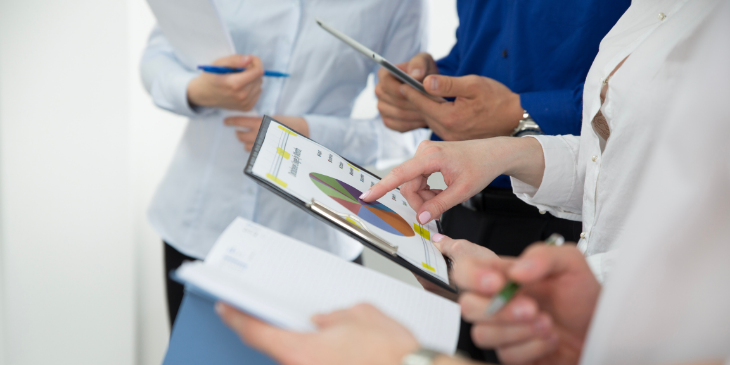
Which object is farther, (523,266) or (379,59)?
(379,59)

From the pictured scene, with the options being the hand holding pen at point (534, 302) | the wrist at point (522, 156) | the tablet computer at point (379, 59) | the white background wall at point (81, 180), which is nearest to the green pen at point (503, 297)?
the hand holding pen at point (534, 302)

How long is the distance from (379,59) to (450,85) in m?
0.16

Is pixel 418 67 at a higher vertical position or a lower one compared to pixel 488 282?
higher

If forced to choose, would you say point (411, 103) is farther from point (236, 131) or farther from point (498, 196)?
point (236, 131)

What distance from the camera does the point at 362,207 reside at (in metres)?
0.73

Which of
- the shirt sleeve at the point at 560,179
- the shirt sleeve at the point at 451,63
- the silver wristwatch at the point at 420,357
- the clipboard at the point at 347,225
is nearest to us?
the silver wristwatch at the point at 420,357

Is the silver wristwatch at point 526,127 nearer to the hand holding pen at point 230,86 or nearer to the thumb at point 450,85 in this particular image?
the thumb at point 450,85

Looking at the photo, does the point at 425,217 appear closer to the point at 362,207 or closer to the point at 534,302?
the point at 362,207

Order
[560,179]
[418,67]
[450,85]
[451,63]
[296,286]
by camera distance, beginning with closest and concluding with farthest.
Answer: [296,286], [560,179], [450,85], [418,67], [451,63]

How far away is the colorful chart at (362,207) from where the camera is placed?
70 centimetres

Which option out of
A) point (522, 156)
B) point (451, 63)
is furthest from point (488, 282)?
point (451, 63)

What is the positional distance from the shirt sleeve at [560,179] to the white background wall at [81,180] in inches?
29.7

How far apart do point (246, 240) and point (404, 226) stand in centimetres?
27

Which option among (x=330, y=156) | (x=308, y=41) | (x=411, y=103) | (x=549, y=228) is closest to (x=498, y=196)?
(x=549, y=228)
